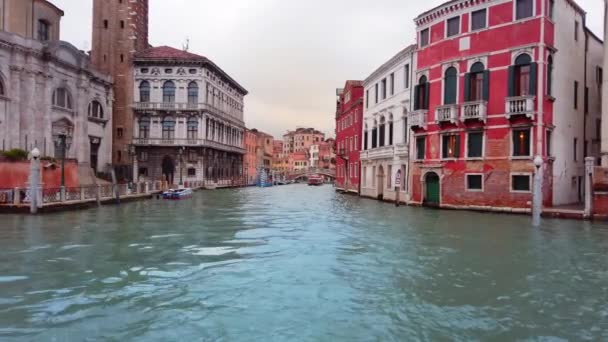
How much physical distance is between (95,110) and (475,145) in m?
29.8

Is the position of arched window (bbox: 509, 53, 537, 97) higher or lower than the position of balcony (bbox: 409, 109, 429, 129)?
higher

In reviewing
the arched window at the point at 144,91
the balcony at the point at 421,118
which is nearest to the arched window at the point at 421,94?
the balcony at the point at 421,118

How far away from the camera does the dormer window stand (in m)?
32.3

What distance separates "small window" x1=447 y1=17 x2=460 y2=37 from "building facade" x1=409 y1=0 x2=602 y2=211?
51 mm

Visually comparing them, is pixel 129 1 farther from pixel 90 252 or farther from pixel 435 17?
pixel 90 252

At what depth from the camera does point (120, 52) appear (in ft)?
136

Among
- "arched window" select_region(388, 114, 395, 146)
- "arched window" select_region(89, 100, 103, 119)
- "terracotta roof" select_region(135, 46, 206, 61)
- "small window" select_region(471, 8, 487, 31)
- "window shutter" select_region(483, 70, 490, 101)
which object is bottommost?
"arched window" select_region(388, 114, 395, 146)

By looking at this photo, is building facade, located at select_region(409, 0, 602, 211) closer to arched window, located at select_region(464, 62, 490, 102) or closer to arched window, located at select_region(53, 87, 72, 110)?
arched window, located at select_region(464, 62, 490, 102)

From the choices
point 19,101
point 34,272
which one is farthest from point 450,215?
point 19,101

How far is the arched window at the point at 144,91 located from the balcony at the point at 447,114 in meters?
31.0

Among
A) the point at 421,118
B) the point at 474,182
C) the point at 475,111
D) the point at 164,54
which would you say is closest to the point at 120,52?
the point at 164,54

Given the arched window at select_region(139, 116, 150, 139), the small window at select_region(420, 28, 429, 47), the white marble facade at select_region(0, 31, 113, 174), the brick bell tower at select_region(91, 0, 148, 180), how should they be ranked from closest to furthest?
the small window at select_region(420, 28, 429, 47) < the white marble facade at select_region(0, 31, 113, 174) < the brick bell tower at select_region(91, 0, 148, 180) < the arched window at select_region(139, 116, 150, 139)

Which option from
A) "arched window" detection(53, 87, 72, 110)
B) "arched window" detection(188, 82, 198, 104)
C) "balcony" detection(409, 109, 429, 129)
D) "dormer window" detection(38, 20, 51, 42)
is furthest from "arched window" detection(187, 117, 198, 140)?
"balcony" detection(409, 109, 429, 129)

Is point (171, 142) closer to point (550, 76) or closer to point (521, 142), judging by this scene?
point (521, 142)
